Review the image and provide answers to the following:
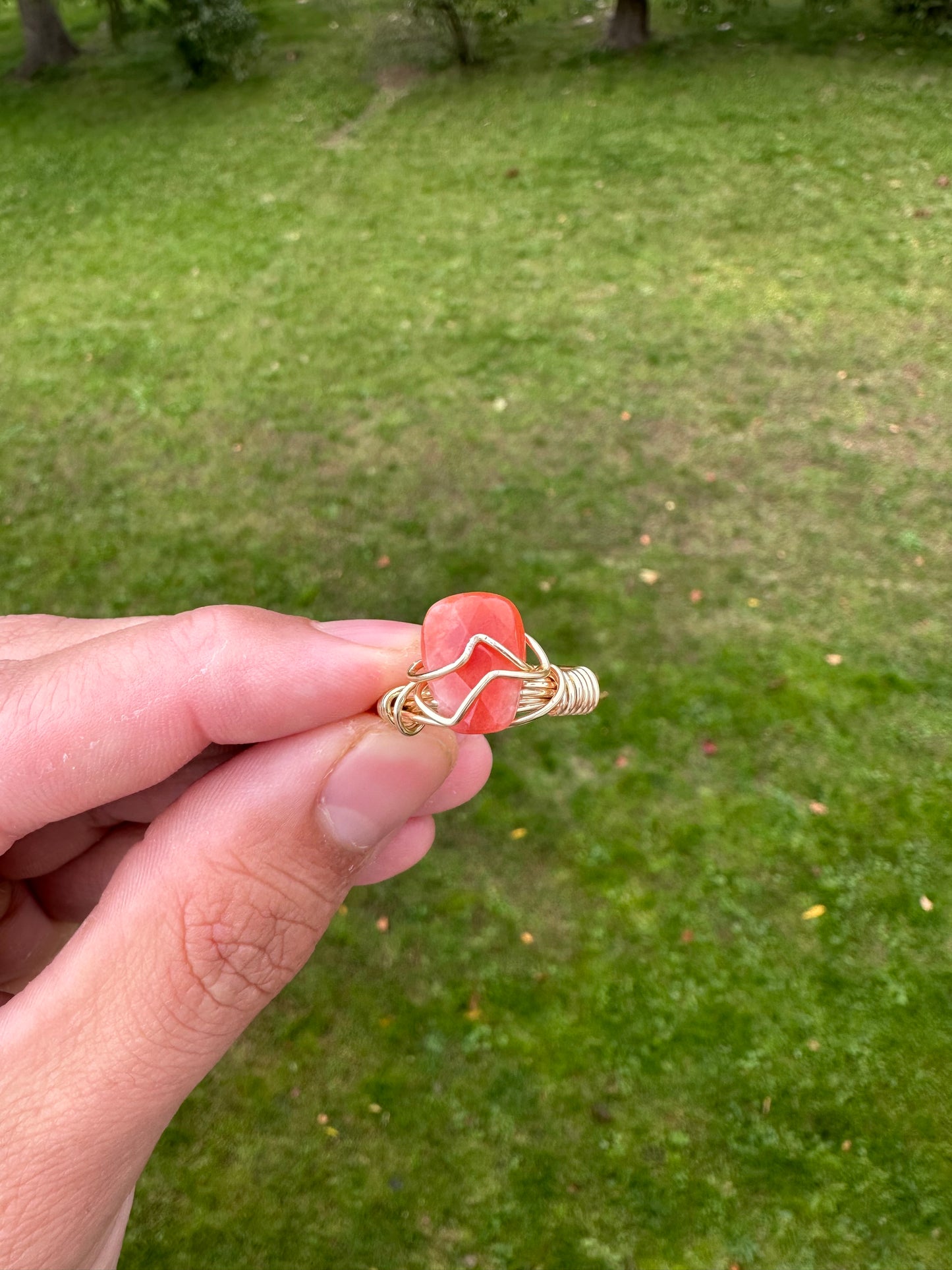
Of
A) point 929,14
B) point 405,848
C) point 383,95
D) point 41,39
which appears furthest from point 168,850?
point 41,39

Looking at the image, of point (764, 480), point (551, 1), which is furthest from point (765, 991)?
point (551, 1)

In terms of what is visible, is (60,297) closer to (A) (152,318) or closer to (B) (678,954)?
(A) (152,318)

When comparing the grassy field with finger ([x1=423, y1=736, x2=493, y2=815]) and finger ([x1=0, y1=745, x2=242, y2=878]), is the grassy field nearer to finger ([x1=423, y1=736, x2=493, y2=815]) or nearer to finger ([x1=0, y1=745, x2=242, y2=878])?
finger ([x1=423, y1=736, x2=493, y2=815])

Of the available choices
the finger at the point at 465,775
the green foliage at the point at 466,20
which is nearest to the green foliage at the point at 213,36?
the green foliage at the point at 466,20

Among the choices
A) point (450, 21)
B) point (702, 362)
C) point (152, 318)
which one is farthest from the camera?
point (450, 21)

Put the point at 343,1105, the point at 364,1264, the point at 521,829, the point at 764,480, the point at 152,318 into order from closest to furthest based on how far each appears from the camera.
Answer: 1. the point at 364,1264
2. the point at 343,1105
3. the point at 521,829
4. the point at 764,480
5. the point at 152,318

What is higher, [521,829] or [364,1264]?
[521,829]
